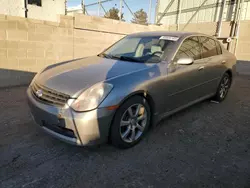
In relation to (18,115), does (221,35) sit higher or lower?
higher

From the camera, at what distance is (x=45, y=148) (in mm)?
2541

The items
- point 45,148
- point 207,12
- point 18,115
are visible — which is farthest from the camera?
point 207,12

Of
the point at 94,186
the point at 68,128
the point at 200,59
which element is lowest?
the point at 94,186

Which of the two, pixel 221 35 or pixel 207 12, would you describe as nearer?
pixel 221 35

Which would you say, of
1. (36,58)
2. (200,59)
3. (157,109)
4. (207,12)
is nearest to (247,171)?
(157,109)

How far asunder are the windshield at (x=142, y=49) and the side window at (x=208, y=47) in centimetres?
85

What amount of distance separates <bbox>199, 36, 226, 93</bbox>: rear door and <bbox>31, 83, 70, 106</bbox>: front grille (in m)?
2.60

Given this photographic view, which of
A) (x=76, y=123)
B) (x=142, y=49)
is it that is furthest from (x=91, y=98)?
(x=142, y=49)

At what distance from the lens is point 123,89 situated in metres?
2.30

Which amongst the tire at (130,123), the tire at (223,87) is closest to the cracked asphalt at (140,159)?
the tire at (130,123)

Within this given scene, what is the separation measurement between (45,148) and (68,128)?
0.63 metres

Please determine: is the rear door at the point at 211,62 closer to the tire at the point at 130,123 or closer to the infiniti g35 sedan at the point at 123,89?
the infiniti g35 sedan at the point at 123,89

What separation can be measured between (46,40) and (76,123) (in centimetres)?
425

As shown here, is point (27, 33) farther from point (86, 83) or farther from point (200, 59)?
point (200, 59)
